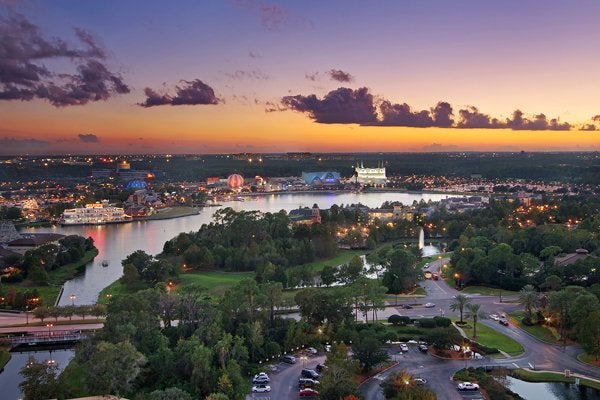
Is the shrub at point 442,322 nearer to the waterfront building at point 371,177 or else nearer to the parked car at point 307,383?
the parked car at point 307,383

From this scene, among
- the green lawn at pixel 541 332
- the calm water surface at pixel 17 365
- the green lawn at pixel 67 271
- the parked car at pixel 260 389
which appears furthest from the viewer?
the green lawn at pixel 67 271

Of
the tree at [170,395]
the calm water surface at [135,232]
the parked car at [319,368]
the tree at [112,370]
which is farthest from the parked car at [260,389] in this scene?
the calm water surface at [135,232]

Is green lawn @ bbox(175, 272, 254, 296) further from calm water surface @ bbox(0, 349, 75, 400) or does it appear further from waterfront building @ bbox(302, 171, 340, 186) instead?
waterfront building @ bbox(302, 171, 340, 186)

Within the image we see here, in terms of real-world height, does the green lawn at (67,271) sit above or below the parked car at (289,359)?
below

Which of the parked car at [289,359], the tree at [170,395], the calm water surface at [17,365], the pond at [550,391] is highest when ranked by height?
the tree at [170,395]

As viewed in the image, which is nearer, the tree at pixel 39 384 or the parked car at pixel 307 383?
the tree at pixel 39 384

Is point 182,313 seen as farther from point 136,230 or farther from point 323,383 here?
point 136,230
